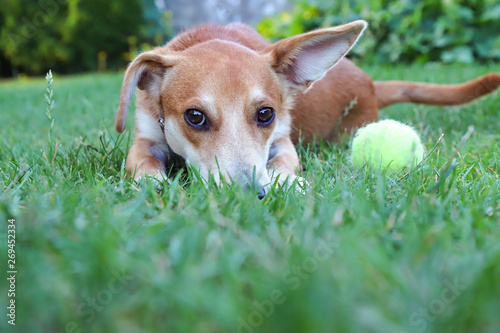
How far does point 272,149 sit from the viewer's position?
2.68 meters

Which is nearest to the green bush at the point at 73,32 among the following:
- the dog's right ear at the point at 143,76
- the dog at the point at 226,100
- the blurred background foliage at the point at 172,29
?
the blurred background foliage at the point at 172,29

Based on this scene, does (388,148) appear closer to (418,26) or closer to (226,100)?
(226,100)

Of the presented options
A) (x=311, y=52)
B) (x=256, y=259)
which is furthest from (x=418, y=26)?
(x=256, y=259)

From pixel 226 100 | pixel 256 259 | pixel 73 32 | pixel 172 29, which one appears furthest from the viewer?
pixel 172 29

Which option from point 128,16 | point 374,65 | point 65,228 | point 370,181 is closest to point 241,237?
point 65,228

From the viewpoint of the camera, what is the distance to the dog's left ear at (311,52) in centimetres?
237

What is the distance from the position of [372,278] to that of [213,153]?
4.18ft

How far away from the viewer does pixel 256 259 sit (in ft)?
3.68

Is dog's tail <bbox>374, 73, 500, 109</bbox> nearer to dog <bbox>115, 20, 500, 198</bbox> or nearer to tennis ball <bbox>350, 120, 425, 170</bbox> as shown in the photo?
dog <bbox>115, 20, 500, 198</bbox>

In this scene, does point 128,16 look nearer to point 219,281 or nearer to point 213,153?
point 213,153

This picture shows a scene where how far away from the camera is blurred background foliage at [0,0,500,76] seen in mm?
7398

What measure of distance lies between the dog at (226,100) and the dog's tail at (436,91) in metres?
1.00

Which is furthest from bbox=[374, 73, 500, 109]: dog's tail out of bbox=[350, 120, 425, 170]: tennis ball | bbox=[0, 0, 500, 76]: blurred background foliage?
bbox=[0, 0, 500, 76]: blurred background foliage

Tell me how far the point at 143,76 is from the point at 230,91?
0.61m
